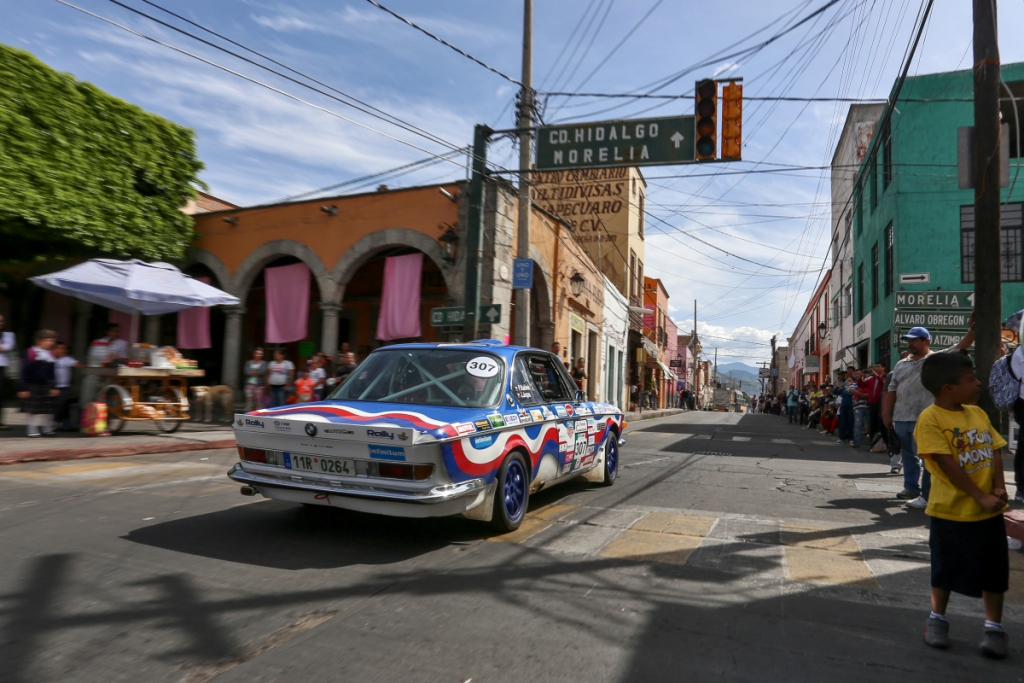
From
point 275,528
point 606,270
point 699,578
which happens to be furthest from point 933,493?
point 606,270

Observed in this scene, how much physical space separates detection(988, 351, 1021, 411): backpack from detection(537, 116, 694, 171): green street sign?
22.5 ft

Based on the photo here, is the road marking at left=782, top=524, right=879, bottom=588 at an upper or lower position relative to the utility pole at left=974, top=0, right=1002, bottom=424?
lower

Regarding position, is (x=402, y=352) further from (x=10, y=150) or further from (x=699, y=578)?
(x=10, y=150)

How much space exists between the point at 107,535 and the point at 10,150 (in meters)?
12.5

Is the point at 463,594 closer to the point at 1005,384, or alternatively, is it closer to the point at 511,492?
the point at 511,492

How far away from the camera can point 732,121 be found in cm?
1134

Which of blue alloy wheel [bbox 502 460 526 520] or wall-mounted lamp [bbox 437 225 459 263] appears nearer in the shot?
blue alloy wheel [bbox 502 460 526 520]

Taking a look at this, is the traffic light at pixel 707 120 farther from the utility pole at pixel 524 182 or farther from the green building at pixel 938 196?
the green building at pixel 938 196

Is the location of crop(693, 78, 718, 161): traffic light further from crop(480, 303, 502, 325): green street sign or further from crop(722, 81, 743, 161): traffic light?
crop(480, 303, 502, 325): green street sign

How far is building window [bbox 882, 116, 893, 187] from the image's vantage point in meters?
20.8

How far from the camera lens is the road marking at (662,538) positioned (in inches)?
187

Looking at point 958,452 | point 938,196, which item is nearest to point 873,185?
point 938,196

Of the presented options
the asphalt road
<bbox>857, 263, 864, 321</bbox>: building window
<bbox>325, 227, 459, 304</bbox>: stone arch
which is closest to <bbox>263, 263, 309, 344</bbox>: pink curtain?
<bbox>325, 227, 459, 304</bbox>: stone arch

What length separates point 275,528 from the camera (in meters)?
5.14
